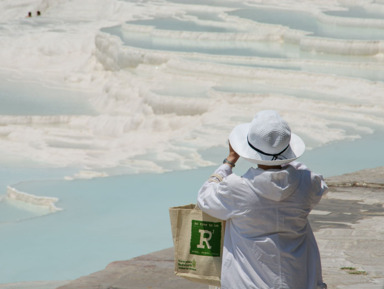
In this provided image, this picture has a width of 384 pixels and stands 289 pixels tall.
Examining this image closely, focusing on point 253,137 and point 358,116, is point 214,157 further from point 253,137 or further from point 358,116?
point 253,137

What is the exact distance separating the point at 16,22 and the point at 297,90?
31.0 feet

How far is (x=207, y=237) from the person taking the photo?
190cm

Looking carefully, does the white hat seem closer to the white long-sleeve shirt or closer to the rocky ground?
the white long-sleeve shirt

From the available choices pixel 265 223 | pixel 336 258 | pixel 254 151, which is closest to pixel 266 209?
pixel 265 223

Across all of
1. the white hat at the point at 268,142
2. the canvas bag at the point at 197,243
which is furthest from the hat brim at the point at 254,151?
the canvas bag at the point at 197,243

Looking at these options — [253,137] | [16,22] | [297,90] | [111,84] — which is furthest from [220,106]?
[16,22]

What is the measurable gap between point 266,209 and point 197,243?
0.23 m

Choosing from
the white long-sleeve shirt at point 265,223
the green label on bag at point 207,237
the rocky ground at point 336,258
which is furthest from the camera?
the rocky ground at point 336,258

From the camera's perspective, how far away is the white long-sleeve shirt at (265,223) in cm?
178

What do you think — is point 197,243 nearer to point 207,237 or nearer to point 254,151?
point 207,237

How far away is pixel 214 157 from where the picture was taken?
7348 millimetres

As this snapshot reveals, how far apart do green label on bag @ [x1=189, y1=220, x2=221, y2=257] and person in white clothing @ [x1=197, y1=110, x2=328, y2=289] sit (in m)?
0.07

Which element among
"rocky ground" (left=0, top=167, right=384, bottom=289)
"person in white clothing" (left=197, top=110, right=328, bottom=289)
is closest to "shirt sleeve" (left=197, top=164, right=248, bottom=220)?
"person in white clothing" (left=197, top=110, right=328, bottom=289)

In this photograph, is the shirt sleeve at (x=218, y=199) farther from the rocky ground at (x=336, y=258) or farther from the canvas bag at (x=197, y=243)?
the rocky ground at (x=336, y=258)
